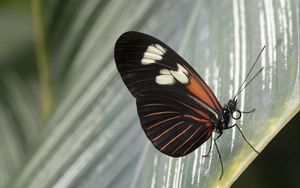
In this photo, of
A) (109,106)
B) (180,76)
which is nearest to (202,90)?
(180,76)

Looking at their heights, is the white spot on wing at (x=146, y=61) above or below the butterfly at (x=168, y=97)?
above

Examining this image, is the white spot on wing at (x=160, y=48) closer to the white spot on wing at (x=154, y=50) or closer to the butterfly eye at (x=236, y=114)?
the white spot on wing at (x=154, y=50)

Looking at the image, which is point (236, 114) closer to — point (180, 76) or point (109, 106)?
point (180, 76)

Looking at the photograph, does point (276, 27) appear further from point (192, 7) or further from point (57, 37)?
point (57, 37)

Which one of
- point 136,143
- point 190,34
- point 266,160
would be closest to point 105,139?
point 136,143

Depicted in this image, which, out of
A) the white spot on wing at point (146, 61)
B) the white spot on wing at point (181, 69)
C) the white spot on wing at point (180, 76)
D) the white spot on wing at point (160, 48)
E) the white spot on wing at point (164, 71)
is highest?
the white spot on wing at point (160, 48)

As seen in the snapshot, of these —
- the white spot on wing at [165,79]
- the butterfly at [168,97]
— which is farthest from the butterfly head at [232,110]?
the white spot on wing at [165,79]

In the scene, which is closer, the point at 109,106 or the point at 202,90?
the point at 202,90

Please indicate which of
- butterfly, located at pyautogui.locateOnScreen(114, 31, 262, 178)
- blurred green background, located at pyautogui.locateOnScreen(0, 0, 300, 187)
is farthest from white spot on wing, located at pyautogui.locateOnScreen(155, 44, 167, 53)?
blurred green background, located at pyautogui.locateOnScreen(0, 0, 300, 187)
